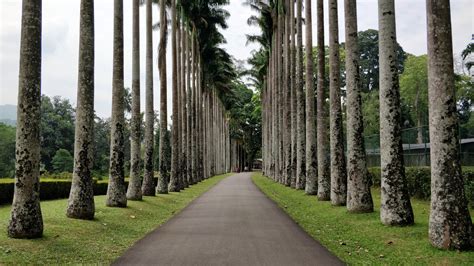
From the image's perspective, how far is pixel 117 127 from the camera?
17422mm

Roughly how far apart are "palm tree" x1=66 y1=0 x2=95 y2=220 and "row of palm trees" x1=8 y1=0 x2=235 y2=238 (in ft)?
0.08

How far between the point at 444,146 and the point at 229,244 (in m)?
4.65

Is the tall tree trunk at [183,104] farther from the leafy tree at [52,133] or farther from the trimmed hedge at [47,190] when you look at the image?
the leafy tree at [52,133]

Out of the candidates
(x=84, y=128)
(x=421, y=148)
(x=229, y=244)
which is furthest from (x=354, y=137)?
(x=421, y=148)

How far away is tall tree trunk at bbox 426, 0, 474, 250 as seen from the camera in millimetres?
9008

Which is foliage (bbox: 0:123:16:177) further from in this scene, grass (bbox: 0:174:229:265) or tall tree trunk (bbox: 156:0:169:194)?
grass (bbox: 0:174:229:265)

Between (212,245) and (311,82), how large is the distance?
1527cm

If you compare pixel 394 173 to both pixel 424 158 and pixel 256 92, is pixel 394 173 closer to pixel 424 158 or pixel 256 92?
pixel 424 158

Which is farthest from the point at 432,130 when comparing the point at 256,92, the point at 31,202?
the point at 256,92

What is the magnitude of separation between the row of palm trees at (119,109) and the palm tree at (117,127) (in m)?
0.03

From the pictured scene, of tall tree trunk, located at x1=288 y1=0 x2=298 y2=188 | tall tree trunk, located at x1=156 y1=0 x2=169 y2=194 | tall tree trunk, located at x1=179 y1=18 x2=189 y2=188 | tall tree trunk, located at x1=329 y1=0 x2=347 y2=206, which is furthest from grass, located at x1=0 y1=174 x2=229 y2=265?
tall tree trunk, located at x1=179 y1=18 x2=189 y2=188

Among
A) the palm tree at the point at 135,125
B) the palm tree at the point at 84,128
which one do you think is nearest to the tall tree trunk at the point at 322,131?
the palm tree at the point at 135,125

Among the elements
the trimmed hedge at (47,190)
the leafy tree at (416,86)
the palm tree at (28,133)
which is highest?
the leafy tree at (416,86)

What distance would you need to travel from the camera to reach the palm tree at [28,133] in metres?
9.95
